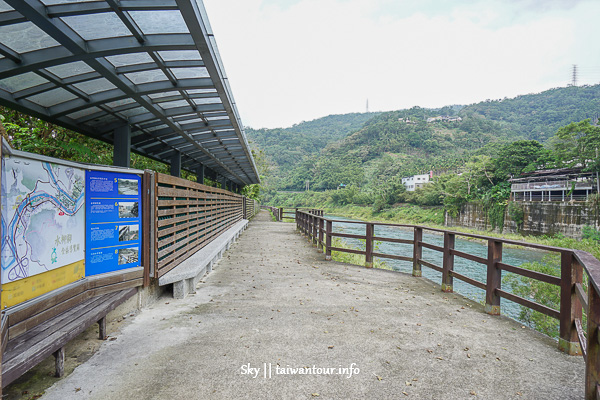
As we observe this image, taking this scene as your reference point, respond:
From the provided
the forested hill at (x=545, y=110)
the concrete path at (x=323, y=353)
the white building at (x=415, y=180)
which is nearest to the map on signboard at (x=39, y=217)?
the concrete path at (x=323, y=353)

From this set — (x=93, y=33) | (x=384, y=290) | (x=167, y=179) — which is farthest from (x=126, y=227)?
(x=384, y=290)

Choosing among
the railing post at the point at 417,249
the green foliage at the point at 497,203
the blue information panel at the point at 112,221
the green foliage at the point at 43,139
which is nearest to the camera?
the blue information panel at the point at 112,221

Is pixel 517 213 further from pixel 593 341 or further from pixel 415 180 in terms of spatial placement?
pixel 415 180

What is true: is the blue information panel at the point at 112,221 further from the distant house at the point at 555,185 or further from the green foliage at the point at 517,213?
the distant house at the point at 555,185

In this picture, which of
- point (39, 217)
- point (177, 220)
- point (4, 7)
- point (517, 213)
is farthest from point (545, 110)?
point (39, 217)

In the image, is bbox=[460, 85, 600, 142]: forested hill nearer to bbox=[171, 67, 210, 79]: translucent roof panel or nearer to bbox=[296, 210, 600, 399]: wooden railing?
bbox=[296, 210, 600, 399]: wooden railing

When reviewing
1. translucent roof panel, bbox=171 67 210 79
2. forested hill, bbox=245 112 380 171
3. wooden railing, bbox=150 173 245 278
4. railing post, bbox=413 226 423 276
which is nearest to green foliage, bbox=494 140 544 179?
railing post, bbox=413 226 423 276

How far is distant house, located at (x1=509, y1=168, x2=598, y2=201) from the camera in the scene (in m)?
32.3

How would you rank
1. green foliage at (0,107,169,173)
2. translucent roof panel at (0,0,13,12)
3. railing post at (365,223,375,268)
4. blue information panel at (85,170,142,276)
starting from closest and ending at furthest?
translucent roof panel at (0,0,13,12) < blue information panel at (85,170,142,276) < green foliage at (0,107,169,173) < railing post at (365,223,375,268)

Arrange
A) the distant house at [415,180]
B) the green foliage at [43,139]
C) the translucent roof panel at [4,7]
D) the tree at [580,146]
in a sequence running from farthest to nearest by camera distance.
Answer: the distant house at [415,180], the tree at [580,146], the green foliage at [43,139], the translucent roof panel at [4,7]

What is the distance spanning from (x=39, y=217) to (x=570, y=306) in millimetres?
5006

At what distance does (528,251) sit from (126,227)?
2827cm

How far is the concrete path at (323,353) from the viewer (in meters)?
2.58

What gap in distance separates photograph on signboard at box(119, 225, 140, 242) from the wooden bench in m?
0.43
